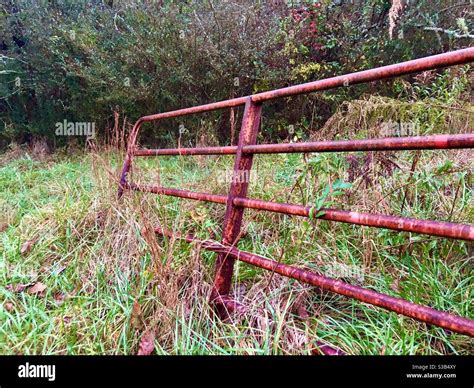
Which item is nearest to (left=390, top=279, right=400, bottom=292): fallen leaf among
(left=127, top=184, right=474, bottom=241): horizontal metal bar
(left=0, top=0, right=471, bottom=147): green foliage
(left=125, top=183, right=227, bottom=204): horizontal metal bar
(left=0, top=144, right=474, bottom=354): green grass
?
(left=0, top=144, right=474, bottom=354): green grass

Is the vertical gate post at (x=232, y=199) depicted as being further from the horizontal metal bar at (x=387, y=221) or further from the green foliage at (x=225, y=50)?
the green foliage at (x=225, y=50)

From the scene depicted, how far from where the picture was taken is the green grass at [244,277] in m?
1.56

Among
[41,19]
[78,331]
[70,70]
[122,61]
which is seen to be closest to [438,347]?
[78,331]

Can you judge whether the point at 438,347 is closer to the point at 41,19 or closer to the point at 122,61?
the point at 122,61

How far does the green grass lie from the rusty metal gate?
0.48 ft

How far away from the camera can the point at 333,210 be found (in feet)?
4.37

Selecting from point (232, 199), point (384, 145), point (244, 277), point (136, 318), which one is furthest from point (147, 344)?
point (384, 145)

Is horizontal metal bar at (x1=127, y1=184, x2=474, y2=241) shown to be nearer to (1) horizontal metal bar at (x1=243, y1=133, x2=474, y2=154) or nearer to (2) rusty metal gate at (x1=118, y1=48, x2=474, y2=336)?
(2) rusty metal gate at (x1=118, y1=48, x2=474, y2=336)

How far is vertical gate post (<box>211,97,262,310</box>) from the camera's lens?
5.65 feet

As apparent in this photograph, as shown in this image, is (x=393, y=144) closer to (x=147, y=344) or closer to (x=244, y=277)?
(x=244, y=277)

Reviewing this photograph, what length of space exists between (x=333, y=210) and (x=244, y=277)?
82 centimetres

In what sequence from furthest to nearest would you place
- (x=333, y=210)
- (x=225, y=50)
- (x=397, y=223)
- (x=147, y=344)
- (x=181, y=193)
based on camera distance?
1. (x=225, y=50)
2. (x=181, y=193)
3. (x=147, y=344)
4. (x=333, y=210)
5. (x=397, y=223)

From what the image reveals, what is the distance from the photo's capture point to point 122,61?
6.72m

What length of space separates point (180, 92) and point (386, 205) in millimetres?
5032
